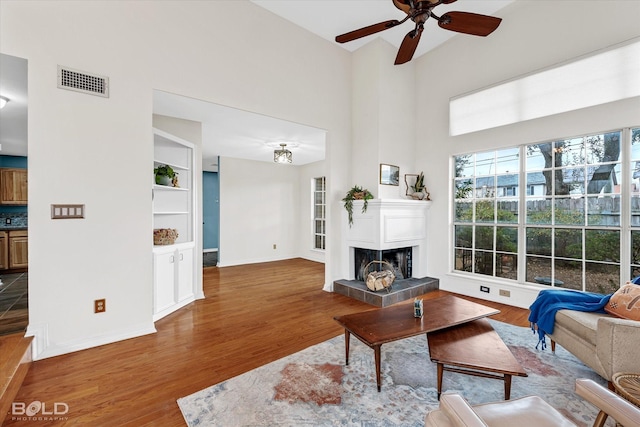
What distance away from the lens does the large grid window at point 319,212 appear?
7031 millimetres

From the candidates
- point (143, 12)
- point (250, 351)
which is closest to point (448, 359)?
point (250, 351)

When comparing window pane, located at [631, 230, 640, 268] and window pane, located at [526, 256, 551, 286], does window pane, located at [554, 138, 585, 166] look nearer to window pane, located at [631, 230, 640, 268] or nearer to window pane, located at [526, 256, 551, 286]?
window pane, located at [631, 230, 640, 268]

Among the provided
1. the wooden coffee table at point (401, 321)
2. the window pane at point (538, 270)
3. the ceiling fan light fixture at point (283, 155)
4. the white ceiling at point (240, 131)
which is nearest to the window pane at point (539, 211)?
the window pane at point (538, 270)

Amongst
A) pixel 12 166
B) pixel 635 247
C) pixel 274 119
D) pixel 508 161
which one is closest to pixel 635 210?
pixel 635 247

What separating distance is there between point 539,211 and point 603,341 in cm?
224

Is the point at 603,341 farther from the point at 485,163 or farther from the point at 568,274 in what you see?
the point at 485,163

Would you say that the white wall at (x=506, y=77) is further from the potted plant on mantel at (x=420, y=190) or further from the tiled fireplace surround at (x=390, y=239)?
the tiled fireplace surround at (x=390, y=239)

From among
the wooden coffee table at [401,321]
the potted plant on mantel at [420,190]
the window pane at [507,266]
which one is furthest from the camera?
the potted plant on mantel at [420,190]

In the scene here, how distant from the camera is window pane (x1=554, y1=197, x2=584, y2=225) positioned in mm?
3316

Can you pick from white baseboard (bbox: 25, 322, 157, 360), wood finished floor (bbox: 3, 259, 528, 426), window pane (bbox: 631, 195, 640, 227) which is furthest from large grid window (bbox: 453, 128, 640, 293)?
white baseboard (bbox: 25, 322, 157, 360)

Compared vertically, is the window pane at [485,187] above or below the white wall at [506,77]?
below

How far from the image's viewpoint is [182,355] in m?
2.43

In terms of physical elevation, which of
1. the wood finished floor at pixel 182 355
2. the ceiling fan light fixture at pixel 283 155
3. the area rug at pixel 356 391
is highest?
the ceiling fan light fixture at pixel 283 155

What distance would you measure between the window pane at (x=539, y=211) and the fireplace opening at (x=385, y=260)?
175 cm
